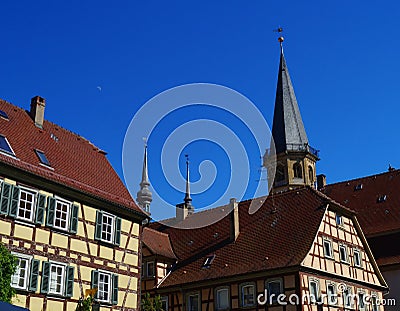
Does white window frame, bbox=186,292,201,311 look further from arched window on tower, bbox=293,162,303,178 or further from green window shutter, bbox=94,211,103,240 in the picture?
arched window on tower, bbox=293,162,303,178

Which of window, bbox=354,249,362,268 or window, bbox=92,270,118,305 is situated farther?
window, bbox=354,249,362,268

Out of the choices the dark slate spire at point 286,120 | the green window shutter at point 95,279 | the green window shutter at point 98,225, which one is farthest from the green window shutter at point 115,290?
the dark slate spire at point 286,120

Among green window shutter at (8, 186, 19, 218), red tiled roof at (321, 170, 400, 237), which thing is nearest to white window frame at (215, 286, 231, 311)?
red tiled roof at (321, 170, 400, 237)

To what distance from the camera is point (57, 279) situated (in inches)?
874

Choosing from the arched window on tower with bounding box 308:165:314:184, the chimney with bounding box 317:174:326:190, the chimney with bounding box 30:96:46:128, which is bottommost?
the chimney with bounding box 30:96:46:128

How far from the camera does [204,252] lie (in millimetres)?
35906

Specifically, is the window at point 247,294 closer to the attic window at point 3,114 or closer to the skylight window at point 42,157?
the skylight window at point 42,157

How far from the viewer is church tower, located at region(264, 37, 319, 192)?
64812 mm

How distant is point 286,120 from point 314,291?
131 ft

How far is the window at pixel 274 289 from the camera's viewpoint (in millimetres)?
30234

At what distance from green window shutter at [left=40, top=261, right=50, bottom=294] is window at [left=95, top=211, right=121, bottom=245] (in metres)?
2.94

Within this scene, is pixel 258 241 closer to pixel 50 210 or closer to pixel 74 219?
pixel 74 219

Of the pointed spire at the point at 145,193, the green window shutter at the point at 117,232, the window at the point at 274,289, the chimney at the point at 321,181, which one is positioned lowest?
the window at the point at 274,289

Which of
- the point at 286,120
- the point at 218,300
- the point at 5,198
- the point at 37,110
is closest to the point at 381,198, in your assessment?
the point at 218,300
